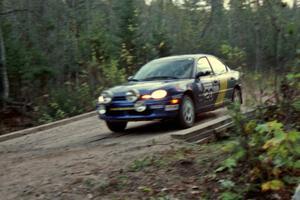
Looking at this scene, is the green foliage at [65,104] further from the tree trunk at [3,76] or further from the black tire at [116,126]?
the black tire at [116,126]

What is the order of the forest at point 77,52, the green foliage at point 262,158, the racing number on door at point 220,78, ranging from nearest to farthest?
the green foliage at point 262,158
the forest at point 77,52
the racing number on door at point 220,78

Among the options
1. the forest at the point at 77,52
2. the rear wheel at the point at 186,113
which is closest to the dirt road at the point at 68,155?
the rear wheel at the point at 186,113

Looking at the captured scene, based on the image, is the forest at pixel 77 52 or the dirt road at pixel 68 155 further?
the forest at pixel 77 52

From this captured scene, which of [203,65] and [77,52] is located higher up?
[77,52]

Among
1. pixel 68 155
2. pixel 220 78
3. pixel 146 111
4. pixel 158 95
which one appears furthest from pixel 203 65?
pixel 68 155

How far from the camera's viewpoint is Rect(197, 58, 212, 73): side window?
1112cm

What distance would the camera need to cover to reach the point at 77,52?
74.4ft

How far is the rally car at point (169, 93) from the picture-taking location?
9.81 meters

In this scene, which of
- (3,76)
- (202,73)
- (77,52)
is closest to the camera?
(202,73)

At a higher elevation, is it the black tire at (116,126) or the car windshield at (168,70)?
the car windshield at (168,70)

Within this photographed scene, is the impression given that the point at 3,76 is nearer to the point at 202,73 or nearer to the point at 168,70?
the point at 168,70

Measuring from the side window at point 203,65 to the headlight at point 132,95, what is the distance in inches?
72.7

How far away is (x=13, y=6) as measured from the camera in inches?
1021

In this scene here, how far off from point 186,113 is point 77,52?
13377 millimetres
